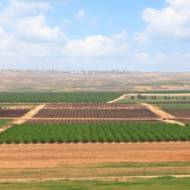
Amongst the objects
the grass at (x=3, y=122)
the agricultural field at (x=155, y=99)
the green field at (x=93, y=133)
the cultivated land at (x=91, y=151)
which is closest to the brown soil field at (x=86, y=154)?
the cultivated land at (x=91, y=151)

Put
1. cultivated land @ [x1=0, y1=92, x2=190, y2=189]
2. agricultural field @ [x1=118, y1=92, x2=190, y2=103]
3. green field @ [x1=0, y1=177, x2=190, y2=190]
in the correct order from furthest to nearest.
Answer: agricultural field @ [x1=118, y1=92, x2=190, y2=103]
cultivated land @ [x1=0, y1=92, x2=190, y2=189]
green field @ [x1=0, y1=177, x2=190, y2=190]

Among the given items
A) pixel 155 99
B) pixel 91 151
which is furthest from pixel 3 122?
pixel 155 99

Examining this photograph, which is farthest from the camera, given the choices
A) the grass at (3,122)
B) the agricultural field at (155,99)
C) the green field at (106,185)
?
the agricultural field at (155,99)

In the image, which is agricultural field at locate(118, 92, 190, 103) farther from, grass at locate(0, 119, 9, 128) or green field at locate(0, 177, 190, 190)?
green field at locate(0, 177, 190, 190)

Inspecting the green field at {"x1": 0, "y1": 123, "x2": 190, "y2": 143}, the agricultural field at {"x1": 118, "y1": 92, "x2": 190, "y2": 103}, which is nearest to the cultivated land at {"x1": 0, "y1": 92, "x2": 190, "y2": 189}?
the green field at {"x1": 0, "y1": 123, "x2": 190, "y2": 143}

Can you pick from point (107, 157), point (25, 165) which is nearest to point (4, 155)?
point (25, 165)

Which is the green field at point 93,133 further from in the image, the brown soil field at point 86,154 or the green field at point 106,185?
the green field at point 106,185
